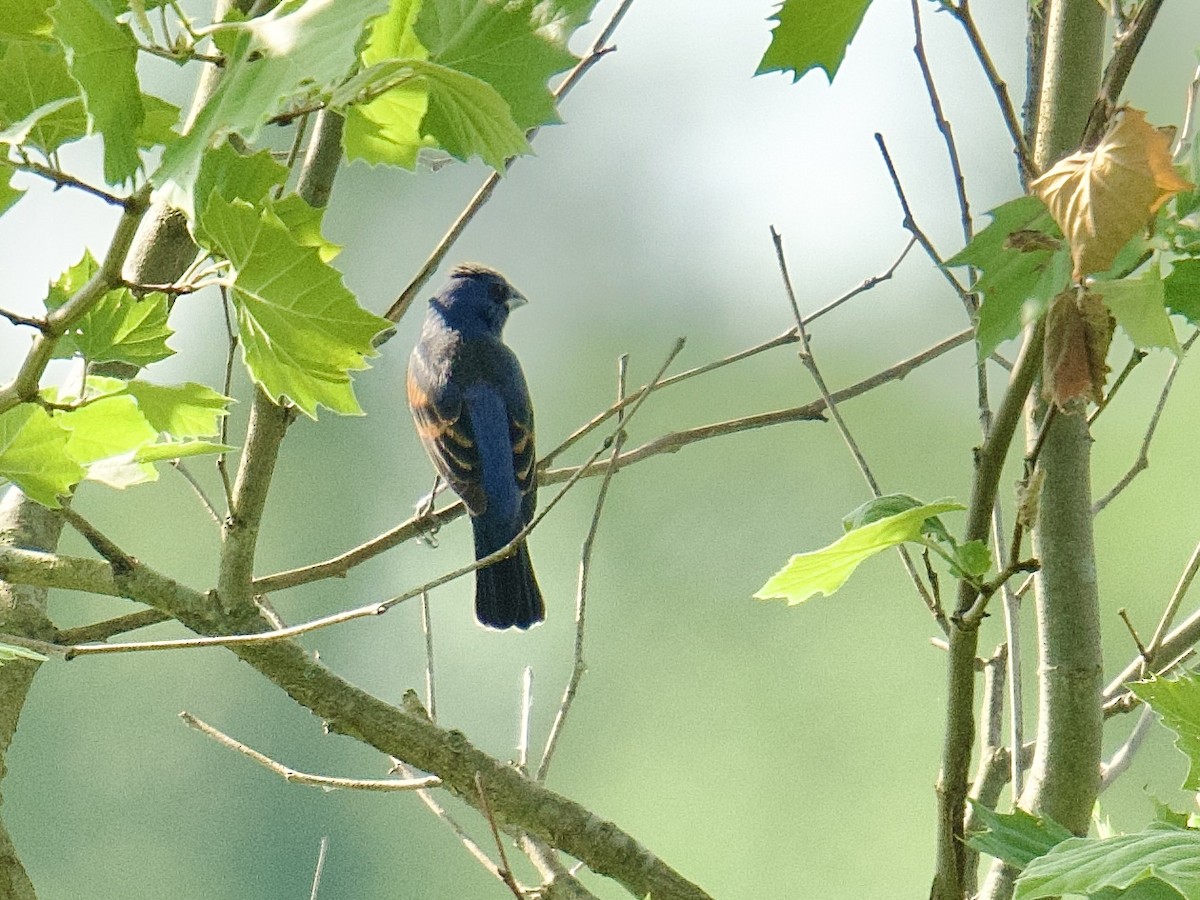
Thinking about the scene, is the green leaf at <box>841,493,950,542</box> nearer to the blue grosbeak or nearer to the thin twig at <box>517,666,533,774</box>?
the thin twig at <box>517,666,533,774</box>

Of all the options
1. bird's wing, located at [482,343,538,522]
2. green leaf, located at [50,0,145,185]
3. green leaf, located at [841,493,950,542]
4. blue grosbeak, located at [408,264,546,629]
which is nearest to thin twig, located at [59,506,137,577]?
green leaf, located at [50,0,145,185]

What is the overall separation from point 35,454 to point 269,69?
12.6 inches

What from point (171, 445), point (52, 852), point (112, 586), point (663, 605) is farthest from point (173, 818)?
point (171, 445)

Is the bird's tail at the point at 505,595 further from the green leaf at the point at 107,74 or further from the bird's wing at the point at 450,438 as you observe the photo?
the green leaf at the point at 107,74

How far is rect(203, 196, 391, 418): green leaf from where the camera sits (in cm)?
57

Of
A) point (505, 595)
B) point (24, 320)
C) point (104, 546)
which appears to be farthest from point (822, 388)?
point (505, 595)

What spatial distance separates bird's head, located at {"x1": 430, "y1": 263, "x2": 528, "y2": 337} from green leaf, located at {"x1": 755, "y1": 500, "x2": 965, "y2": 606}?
6.51 feet

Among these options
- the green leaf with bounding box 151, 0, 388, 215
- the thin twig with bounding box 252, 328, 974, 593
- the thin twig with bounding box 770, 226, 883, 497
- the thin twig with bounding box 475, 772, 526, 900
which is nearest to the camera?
the green leaf with bounding box 151, 0, 388, 215

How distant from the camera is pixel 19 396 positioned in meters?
0.63

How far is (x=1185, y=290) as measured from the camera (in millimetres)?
634

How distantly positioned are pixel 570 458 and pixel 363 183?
5.71 ft

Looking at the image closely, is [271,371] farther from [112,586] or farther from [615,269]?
[615,269]

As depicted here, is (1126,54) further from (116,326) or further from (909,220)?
(116,326)

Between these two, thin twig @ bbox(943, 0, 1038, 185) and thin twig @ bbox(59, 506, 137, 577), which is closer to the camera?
thin twig @ bbox(943, 0, 1038, 185)
